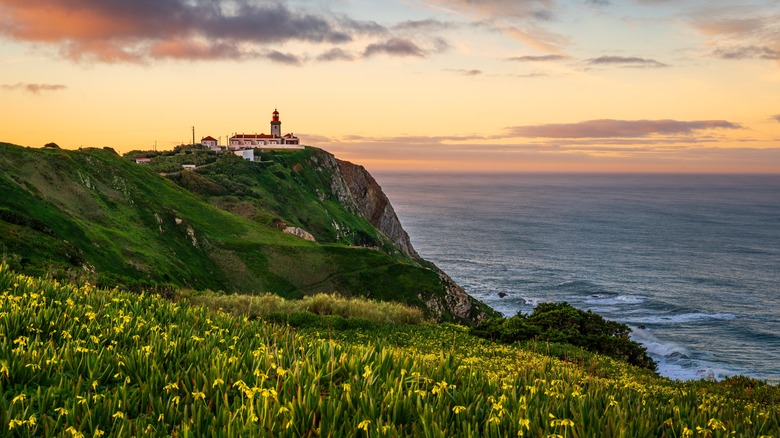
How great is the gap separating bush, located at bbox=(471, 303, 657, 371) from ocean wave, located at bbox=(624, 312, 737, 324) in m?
52.1

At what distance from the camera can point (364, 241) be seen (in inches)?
4550

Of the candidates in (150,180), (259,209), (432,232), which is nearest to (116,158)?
(150,180)

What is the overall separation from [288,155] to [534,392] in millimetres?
148922

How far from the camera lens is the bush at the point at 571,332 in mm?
27891

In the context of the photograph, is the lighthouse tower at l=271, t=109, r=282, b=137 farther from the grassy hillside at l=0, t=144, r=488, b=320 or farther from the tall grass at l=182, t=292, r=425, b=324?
the tall grass at l=182, t=292, r=425, b=324

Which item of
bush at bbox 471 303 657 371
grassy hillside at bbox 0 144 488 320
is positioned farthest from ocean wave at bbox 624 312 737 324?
bush at bbox 471 303 657 371

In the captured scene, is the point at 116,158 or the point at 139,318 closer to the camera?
the point at 139,318

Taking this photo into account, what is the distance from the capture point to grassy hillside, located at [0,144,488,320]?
137ft

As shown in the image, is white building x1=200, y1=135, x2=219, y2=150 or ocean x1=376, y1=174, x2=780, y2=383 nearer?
ocean x1=376, y1=174, x2=780, y2=383

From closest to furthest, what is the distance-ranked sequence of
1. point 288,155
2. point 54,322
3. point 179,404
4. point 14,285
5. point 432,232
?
point 179,404 → point 54,322 → point 14,285 → point 288,155 → point 432,232

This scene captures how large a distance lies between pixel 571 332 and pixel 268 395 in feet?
83.9

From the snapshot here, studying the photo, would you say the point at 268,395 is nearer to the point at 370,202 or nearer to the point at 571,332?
the point at 571,332

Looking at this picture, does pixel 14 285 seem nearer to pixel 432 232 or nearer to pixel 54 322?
pixel 54 322

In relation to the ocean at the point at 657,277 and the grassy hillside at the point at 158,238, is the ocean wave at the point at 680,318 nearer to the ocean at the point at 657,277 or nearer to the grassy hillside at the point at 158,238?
the ocean at the point at 657,277
